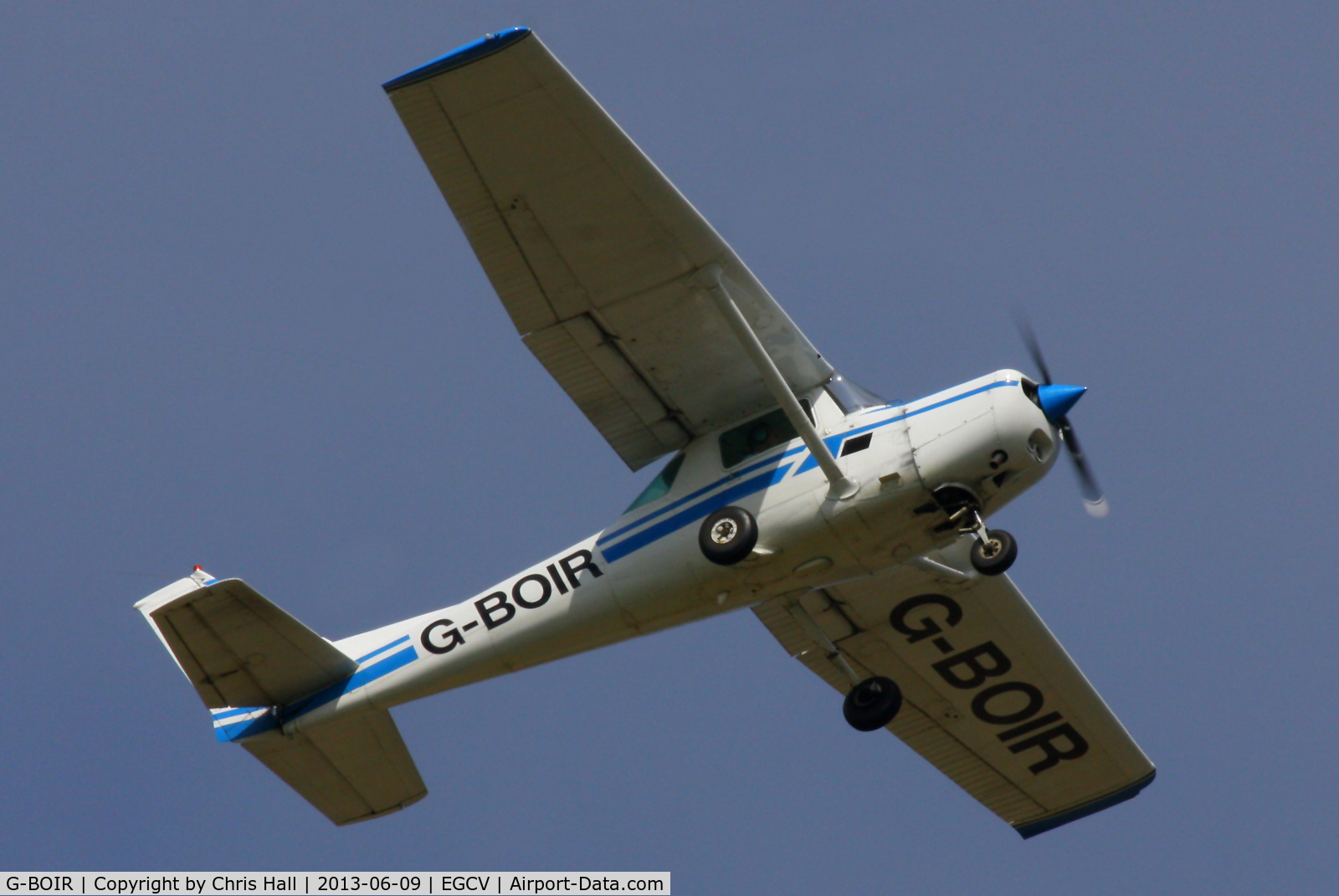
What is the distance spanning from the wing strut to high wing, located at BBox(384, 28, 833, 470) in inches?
17.5

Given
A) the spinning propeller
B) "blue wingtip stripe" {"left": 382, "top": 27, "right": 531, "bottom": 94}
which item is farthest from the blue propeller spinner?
"blue wingtip stripe" {"left": 382, "top": 27, "right": 531, "bottom": 94}

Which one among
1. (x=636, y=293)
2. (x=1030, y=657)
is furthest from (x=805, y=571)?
(x=1030, y=657)

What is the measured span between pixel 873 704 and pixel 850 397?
3059 millimetres

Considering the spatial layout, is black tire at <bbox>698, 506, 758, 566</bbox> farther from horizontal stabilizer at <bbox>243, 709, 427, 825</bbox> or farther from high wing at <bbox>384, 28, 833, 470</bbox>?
horizontal stabilizer at <bbox>243, 709, 427, 825</bbox>

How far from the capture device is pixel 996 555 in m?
15.3

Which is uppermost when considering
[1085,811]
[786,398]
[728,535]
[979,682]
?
[786,398]

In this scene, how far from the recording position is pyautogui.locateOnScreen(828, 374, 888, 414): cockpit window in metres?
16.3

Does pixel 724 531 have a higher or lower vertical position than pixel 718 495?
lower

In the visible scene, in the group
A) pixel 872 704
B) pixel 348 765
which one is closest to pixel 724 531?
pixel 872 704

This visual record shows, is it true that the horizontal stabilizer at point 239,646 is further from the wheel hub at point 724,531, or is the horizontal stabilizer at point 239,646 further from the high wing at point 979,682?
the high wing at point 979,682

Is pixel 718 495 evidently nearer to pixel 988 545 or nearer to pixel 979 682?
pixel 988 545

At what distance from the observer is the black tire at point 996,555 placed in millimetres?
15250

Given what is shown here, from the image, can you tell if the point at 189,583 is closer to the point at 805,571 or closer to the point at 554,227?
the point at 554,227

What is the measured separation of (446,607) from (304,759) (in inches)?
86.5
